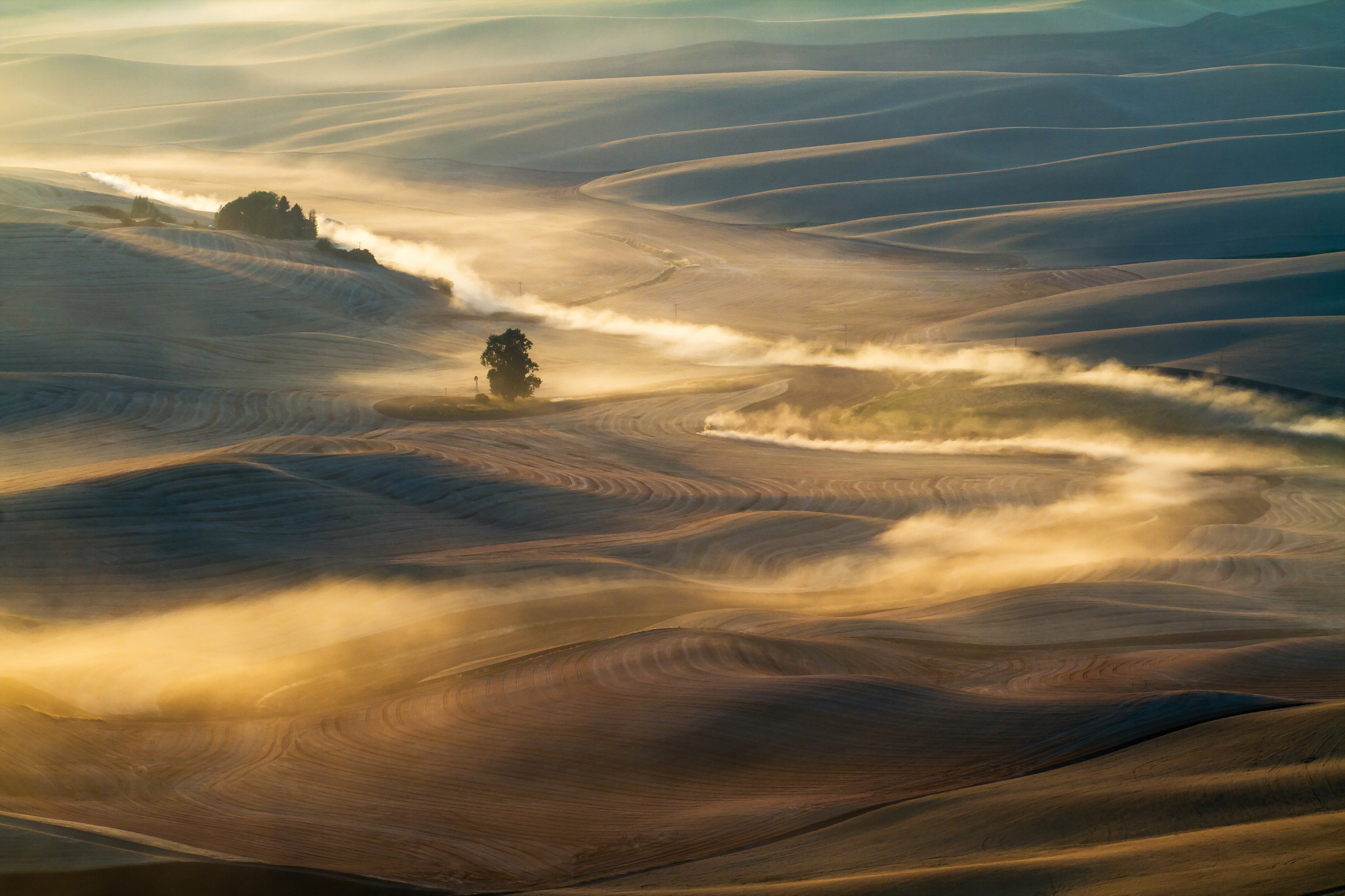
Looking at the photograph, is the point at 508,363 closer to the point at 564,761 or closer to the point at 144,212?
the point at 564,761

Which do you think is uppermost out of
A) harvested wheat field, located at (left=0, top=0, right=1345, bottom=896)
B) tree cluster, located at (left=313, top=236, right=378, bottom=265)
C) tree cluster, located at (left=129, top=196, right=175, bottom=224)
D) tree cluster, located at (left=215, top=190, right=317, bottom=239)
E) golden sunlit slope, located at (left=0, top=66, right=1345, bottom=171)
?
golden sunlit slope, located at (left=0, top=66, right=1345, bottom=171)

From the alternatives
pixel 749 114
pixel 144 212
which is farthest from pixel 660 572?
pixel 749 114

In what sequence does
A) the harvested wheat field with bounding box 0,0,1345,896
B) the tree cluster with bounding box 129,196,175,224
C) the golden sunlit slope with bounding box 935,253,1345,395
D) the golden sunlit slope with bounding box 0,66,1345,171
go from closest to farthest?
the harvested wheat field with bounding box 0,0,1345,896 < the golden sunlit slope with bounding box 935,253,1345,395 < the tree cluster with bounding box 129,196,175,224 < the golden sunlit slope with bounding box 0,66,1345,171

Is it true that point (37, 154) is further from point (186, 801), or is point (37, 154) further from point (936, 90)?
point (186, 801)

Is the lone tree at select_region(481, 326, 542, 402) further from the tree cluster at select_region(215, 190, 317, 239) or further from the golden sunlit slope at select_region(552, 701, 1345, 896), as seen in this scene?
the tree cluster at select_region(215, 190, 317, 239)

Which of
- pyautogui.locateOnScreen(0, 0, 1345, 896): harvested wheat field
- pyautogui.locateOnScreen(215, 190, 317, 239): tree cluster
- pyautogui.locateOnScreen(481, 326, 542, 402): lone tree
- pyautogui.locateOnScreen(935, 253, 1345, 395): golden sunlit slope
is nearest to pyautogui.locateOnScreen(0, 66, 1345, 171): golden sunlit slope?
pyautogui.locateOnScreen(215, 190, 317, 239): tree cluster

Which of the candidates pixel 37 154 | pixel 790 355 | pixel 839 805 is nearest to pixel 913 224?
pixel 790 355

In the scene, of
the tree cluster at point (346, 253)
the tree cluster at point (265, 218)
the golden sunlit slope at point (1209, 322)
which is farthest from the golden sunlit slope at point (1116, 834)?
the tree cluster at point (265, 218)
